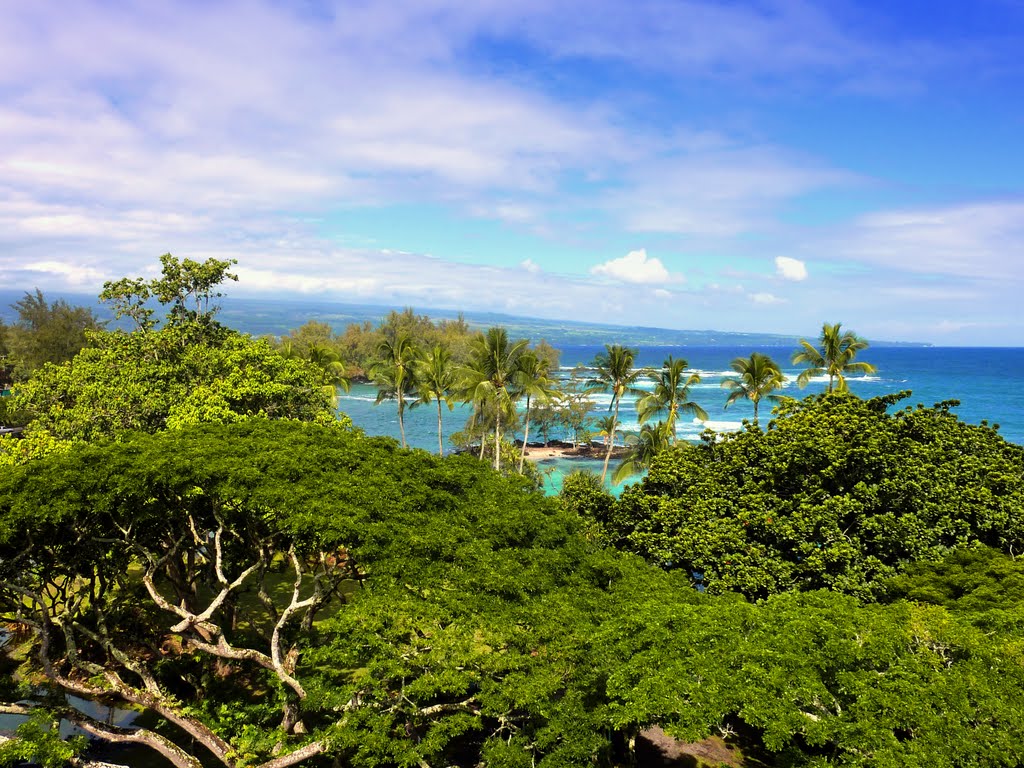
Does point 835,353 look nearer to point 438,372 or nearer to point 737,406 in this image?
point 438,372

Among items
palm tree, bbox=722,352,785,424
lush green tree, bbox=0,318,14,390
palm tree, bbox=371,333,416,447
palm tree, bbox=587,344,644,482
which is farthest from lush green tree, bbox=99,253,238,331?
lush green tree, bbox=0,318,14,390

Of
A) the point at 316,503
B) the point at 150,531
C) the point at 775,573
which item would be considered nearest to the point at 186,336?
the point at 150,531

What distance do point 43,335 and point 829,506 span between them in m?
57.4

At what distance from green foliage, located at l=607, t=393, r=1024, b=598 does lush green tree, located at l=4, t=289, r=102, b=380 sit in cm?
4418

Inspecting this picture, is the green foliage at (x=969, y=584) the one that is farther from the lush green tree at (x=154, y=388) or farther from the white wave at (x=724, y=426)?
the white wave at (x=724, y=426)

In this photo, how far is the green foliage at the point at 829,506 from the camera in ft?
43.8

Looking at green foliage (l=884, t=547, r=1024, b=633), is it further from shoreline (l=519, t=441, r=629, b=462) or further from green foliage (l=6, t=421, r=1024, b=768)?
shoreline (l=519, t=441, r=629, b=462)

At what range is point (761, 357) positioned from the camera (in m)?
30.3

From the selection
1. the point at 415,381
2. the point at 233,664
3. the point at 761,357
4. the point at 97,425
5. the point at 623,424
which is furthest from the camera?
the point at 623,424

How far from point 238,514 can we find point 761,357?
2565 centimetres

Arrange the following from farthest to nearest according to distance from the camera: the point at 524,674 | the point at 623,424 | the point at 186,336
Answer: the point at 623,424 < the point at 186,336 < the point at 524,674

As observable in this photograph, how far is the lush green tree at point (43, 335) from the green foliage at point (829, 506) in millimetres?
44184

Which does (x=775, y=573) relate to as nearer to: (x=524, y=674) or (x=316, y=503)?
(x=524, y=674)

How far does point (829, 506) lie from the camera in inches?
544
